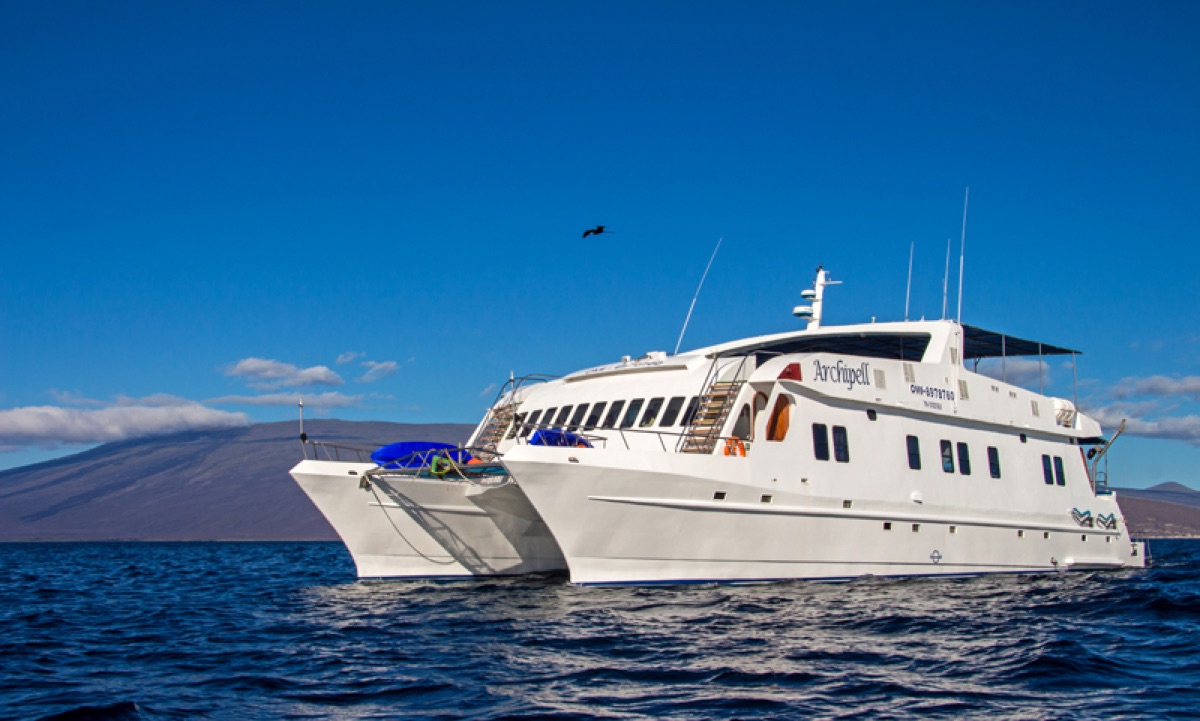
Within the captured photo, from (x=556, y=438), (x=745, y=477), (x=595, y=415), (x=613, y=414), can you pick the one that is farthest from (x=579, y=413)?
(x=745, y=477)

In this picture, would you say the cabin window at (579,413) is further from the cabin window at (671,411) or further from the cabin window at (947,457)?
the cabin window at (947,457)

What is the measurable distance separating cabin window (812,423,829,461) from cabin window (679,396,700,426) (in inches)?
83.3

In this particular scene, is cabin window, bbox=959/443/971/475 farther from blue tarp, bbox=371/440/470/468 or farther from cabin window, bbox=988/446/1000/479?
blue tarp, bbox=371/440/470/468

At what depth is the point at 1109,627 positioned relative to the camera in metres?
14.1

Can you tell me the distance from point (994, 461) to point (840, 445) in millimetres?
5161

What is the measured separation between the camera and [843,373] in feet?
61.8

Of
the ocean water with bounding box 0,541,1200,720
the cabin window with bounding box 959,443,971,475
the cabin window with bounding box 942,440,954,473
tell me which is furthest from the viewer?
the cabin window with bounding box 959,443,971,475

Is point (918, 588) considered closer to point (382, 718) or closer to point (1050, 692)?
point (1050, 692)

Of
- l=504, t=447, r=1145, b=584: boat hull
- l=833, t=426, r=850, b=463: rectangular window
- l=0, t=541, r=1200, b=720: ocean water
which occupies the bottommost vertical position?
l=0, t=541, r=1200, b=720: ocean water

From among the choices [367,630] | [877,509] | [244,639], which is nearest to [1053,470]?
[877,509]

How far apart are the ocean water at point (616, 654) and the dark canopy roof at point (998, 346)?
669 centimetres

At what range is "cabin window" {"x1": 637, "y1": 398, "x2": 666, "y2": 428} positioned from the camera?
19066mm

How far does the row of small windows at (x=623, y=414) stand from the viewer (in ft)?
61.1

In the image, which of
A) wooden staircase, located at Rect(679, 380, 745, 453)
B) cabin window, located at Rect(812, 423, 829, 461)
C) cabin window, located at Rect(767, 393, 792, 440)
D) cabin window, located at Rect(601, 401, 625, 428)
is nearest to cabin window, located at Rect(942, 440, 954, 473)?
cabin window, located at Rect(812, 423, 829, 461)
